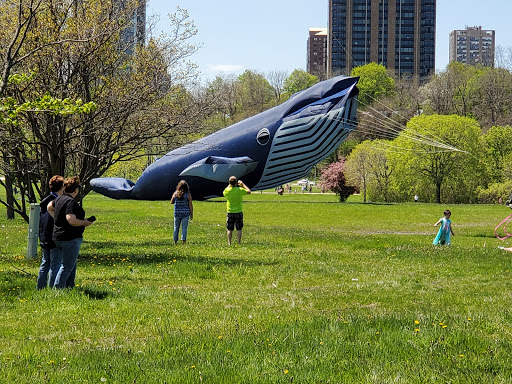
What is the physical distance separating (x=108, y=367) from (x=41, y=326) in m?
1.95

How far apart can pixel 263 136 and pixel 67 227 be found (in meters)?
15.7

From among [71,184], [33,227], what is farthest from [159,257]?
[71,184]

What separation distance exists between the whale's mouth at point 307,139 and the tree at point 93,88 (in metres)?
7.17

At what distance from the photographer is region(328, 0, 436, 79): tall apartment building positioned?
163500 mm

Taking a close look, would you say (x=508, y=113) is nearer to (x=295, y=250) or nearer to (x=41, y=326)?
(x=295, y=250)

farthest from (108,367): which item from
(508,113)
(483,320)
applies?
(508,113)

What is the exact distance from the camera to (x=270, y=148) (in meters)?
23.8

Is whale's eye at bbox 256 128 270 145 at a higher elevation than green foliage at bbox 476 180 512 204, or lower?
higher

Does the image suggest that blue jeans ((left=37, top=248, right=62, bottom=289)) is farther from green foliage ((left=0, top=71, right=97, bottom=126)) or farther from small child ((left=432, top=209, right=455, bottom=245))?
small child ((left=432, top=209, right=455, bottom=245))

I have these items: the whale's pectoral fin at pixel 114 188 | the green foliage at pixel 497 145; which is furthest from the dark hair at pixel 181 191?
the green foliage at pixel 497 145

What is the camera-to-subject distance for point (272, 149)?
23.8 meters

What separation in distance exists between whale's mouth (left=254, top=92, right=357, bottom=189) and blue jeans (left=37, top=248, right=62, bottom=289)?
15224 mm

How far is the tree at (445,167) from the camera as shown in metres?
59.4

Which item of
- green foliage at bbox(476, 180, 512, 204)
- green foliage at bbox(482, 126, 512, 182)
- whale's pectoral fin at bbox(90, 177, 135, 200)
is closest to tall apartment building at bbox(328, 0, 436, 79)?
green foliage at bbox(482, 126, 512, 182)
